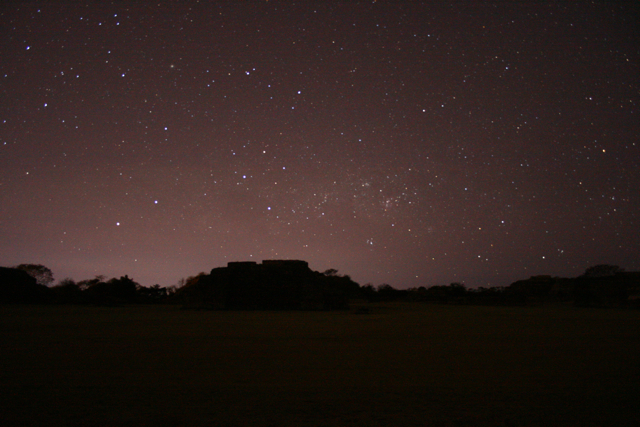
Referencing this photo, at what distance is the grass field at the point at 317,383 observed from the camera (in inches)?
143

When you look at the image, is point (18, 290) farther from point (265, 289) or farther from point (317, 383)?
point (317, 383)

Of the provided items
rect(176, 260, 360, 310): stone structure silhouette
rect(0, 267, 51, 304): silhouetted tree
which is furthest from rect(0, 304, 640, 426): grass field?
rect(0, 267, 51, 304): silhouetted tree

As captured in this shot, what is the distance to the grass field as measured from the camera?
3.63 m

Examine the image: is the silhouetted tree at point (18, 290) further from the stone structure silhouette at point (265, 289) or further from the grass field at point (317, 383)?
the grass field at point (317, 383)

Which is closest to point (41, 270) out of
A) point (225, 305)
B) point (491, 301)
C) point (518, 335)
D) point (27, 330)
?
point (225, 305)

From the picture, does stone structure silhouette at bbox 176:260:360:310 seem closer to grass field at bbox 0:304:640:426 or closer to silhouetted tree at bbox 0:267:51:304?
silhouetted tree at bbox 0:267:51:304

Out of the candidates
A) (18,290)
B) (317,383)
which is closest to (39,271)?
(18,290)

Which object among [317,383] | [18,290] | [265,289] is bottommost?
[18,290]

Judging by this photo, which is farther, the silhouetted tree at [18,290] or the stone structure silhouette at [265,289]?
the silhouetted tree at [18,290]

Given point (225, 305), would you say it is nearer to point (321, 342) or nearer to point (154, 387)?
point (321, 342)

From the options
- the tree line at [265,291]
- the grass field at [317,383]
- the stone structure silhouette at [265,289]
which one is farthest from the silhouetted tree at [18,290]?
the grass field at [317,383]

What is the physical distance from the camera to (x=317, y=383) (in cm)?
478

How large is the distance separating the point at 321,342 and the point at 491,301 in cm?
3421

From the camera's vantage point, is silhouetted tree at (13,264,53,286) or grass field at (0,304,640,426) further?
silhouetted tree at (13,264,53,286)
